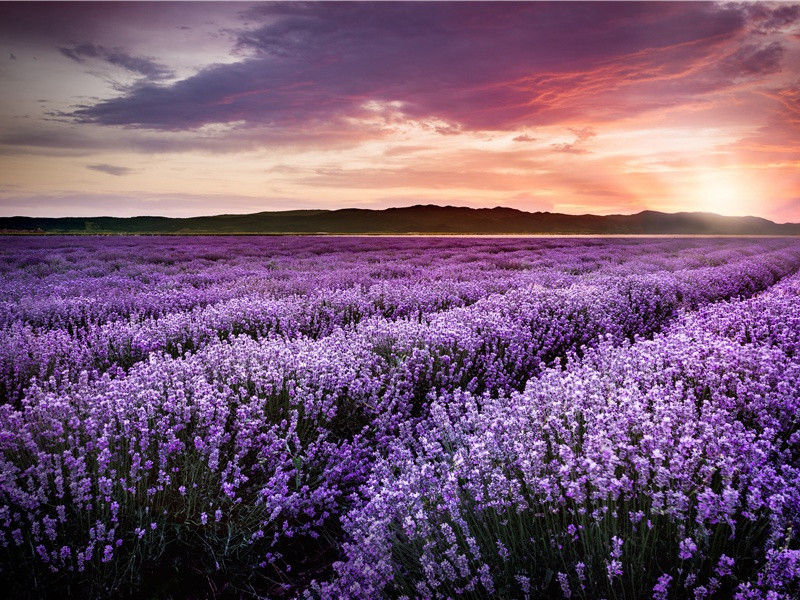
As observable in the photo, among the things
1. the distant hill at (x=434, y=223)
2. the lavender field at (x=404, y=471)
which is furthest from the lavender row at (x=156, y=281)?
the distant hill at (x=434, y=223)

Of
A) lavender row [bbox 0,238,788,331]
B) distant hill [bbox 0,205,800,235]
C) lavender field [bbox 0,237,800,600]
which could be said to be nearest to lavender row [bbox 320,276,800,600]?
lavender field [bbox 0,237,800,600]

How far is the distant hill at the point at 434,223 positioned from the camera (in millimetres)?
110875

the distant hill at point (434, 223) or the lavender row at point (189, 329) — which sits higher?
the distant hill at point (434, 223)

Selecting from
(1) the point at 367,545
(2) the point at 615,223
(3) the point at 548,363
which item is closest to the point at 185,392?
(1) the point at 367,545

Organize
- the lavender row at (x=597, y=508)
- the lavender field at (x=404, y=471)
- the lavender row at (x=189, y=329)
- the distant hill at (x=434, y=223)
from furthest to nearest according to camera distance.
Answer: the distant hill at (x=434, y=223), the lavender row at (x=189, y=329), the lavender field at (x=404, y=471), the lavender row at (x=597, y=508)

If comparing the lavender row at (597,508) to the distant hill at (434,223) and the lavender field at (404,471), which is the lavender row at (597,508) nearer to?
the lavender field at (404,471)

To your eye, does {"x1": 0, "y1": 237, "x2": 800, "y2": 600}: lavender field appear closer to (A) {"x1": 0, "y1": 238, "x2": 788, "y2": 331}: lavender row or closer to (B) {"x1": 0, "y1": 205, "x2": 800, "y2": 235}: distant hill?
(A) {"x1": 0, "y1": 238, "x2": 788, "y2": 331}: lavender row

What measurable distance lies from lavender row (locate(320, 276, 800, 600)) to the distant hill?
108445 mm

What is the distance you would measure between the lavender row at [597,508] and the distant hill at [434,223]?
108445 millimetres

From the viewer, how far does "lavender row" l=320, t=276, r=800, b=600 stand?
1693 millimetres

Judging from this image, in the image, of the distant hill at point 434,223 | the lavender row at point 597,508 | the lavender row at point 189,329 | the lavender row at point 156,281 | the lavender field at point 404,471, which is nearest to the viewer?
the lavender row at point 597,508

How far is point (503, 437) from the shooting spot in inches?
92.7

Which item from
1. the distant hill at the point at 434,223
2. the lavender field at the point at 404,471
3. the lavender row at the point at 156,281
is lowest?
the lavender field at the point at 404,471

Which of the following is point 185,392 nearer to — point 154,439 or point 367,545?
point 154,439
